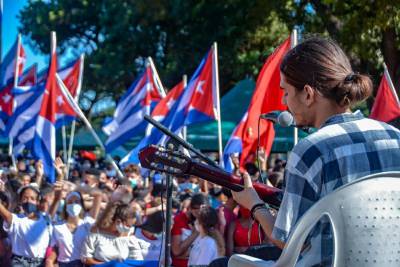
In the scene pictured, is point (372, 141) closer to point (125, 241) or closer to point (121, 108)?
point (125, 241)

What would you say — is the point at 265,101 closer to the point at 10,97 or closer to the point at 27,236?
the point at 27,236

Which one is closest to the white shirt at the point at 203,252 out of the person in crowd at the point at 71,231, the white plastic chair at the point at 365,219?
the person in crowd at the point at 71,231

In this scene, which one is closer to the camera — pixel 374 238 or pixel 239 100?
pixel 374 238

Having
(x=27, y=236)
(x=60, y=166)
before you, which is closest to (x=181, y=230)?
(x=27, y=236)

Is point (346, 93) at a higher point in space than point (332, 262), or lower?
higher

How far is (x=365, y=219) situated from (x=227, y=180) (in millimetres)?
723

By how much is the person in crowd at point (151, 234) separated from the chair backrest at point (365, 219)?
579cm

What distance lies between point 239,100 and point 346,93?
62.9ft

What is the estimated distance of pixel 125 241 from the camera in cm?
803

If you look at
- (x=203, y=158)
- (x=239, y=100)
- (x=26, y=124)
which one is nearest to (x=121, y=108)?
(x=26, y=124)

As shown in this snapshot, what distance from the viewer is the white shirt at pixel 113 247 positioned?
26.0 feet

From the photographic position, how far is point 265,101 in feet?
33.1

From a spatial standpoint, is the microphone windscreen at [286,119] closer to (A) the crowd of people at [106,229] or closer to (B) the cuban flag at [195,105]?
(A) the crowd of people at [106,229]

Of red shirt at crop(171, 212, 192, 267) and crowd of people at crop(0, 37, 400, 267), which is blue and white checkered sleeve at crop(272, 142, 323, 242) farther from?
red shirt at crop(171, 212, 192, 267)
